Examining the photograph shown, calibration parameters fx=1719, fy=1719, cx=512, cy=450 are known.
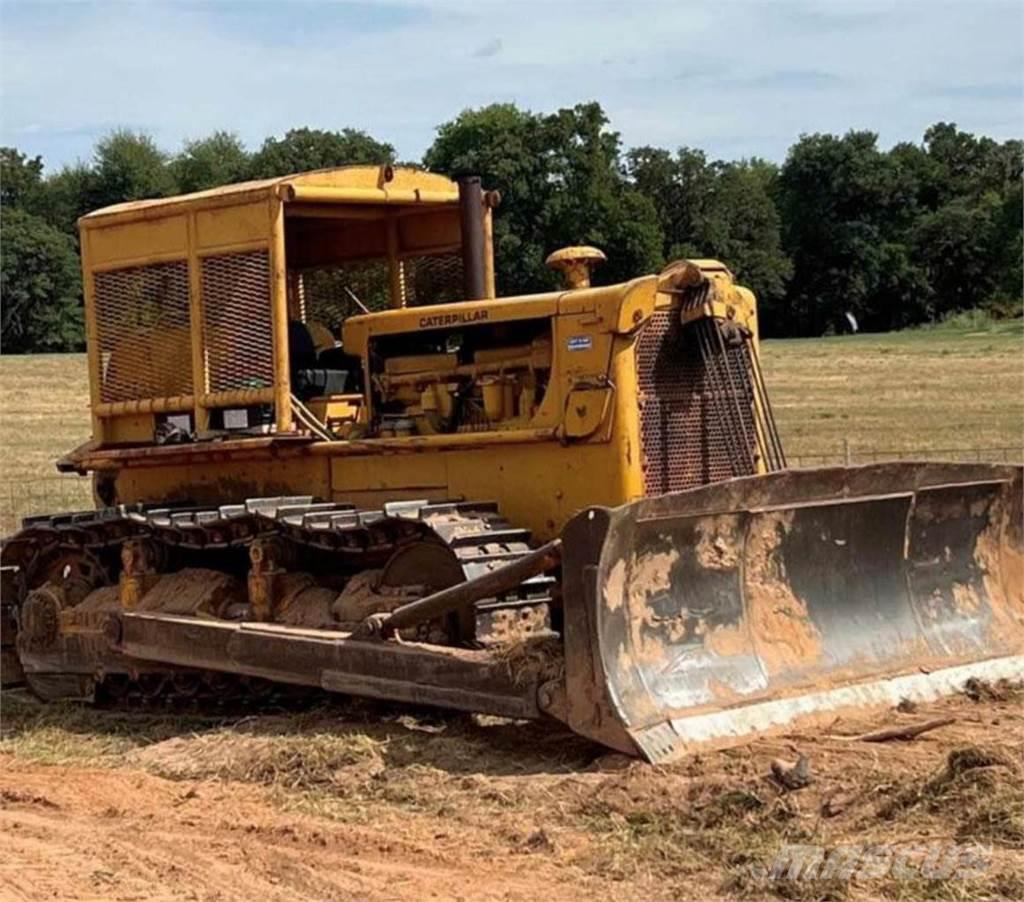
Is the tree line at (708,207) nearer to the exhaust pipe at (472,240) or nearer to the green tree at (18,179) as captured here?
the green tree at (18,179)

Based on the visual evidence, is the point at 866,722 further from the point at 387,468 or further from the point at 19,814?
the point at 19,814

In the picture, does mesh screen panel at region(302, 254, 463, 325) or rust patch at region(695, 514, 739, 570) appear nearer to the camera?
rust patch at region(695, 514, 739, 570)

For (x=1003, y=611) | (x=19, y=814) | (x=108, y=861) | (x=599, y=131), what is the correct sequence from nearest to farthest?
1. (x=108, y=861)
2. (x=19, y=814)
3. (x=1003, y=611)
4. (x=599, y=131)

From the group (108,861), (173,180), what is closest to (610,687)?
(108,861)

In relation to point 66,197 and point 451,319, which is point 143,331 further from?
point 66,197

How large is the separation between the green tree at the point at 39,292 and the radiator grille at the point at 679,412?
44161mm

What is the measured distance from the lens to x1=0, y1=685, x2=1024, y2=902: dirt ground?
20.1 ft

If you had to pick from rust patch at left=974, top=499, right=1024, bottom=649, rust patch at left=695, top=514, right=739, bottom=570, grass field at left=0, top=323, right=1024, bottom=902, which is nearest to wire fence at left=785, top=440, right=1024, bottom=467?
rust patch at left=974, top=499, right=1024, bottom=649

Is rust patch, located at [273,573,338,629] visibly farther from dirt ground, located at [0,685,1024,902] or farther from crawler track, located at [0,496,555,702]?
dirt ground, located at [0,685,1024,902]

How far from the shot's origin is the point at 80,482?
22.8 metres

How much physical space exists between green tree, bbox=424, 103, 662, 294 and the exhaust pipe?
107 feet

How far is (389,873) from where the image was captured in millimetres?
6309

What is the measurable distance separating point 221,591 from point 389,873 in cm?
402

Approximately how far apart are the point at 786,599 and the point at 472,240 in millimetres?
3539
